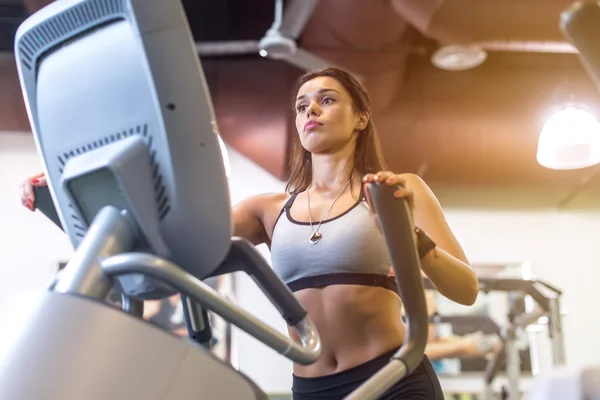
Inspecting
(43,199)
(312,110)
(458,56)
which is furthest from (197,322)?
(458,56)

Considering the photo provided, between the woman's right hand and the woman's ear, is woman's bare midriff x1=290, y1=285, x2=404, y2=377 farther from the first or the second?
the woman's right hand

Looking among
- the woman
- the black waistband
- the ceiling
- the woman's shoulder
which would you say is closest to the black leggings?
the woman

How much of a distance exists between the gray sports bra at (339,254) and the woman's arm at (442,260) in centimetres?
10

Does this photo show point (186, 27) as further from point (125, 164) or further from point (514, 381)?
point (514, 381)

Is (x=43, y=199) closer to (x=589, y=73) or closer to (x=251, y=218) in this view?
(x=251, y=218)

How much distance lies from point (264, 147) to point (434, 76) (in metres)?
1.09

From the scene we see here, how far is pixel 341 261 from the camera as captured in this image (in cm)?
133

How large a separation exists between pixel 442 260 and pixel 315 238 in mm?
296

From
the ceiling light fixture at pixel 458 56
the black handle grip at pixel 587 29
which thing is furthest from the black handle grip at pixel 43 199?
the ceiling light fixture at pixel 458 56

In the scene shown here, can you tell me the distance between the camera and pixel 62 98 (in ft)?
2.96

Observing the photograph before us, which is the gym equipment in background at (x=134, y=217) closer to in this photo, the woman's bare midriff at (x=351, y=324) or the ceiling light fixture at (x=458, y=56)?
the woman's bare midriff at (x=351, y=324)

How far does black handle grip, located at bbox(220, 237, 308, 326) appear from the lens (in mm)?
912

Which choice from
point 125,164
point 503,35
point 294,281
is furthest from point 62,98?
point 503,35

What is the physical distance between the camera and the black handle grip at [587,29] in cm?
58
